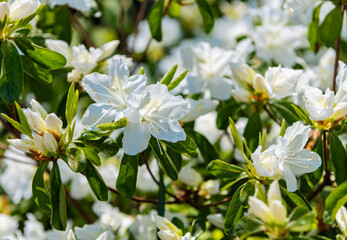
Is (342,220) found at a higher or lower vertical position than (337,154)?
lower

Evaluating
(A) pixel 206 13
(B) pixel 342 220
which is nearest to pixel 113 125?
(B) pixel 342 220

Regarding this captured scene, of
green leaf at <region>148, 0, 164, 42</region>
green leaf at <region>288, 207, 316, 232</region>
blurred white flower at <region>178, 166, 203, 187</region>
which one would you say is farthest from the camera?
green leaf at <region>148, 0, 164, 42</region>

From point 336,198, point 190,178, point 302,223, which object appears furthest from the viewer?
point 190,178

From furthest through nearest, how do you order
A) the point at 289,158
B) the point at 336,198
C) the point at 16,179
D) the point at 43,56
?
the point at 16,179, the point at 43,56, the point at 289,158, the point at 336,198

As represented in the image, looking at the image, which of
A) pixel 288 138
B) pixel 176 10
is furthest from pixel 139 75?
pixel 176 10

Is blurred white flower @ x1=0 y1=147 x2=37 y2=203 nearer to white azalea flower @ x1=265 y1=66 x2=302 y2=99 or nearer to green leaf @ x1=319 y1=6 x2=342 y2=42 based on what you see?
white azalea flower @ x1=265 y1=66 x2=302 y2=99

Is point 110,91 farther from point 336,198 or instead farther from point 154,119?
point 336,198

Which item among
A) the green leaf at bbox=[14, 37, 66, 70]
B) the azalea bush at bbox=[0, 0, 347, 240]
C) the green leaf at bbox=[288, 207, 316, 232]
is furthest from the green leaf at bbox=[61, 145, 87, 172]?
the green leaf at bbox=[288, 207, 316, 232]
